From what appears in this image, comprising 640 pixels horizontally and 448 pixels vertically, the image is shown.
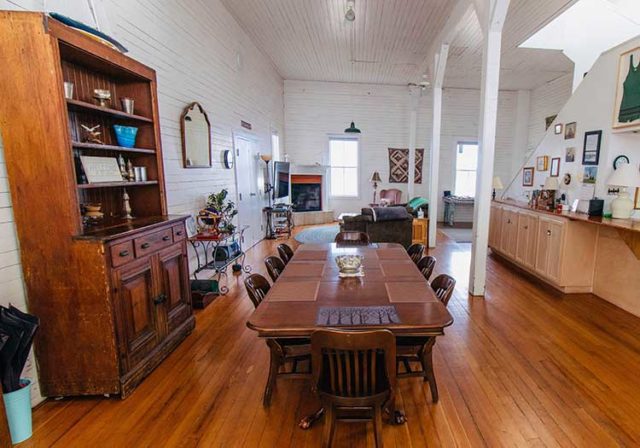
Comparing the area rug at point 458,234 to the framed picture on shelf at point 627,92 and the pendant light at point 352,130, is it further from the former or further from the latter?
the framed picture on shelf at point 627,92

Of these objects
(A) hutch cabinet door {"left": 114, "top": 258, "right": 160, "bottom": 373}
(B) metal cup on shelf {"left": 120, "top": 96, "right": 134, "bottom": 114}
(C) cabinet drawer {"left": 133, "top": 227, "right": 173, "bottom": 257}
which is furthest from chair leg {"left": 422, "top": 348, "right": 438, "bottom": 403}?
(B) metal cup on shelf {"left": 120, "top": 96, "right": 134, "bottom": 114}

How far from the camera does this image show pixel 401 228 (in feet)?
19.4

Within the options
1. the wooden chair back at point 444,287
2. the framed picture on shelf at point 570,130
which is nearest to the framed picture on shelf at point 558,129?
the framed picture on shelf at point 570,130

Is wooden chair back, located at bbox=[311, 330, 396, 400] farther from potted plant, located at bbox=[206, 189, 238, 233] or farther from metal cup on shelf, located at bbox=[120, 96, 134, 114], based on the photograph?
potted plant, located at bbox=[206, 189, 238, 233]

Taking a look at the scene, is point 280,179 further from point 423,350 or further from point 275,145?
point 423,350

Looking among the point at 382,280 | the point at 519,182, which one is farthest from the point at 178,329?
the point at 519,182

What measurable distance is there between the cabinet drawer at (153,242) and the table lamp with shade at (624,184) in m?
4.66

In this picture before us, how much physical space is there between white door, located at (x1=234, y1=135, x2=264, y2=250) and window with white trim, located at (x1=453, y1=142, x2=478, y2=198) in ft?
20.6

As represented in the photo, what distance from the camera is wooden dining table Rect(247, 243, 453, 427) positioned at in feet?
5.34

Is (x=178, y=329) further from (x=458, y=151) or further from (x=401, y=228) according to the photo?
(x=458, y=151)

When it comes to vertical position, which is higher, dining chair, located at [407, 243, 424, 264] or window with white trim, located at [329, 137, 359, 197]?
window with white trim, located at [329, 137, 359, 197]

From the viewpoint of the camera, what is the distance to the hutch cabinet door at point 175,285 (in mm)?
2684

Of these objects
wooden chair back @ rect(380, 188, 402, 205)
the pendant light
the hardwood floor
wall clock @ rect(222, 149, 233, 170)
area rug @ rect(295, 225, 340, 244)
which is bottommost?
the hardwood floor

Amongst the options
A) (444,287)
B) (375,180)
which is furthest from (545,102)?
(444,287)
